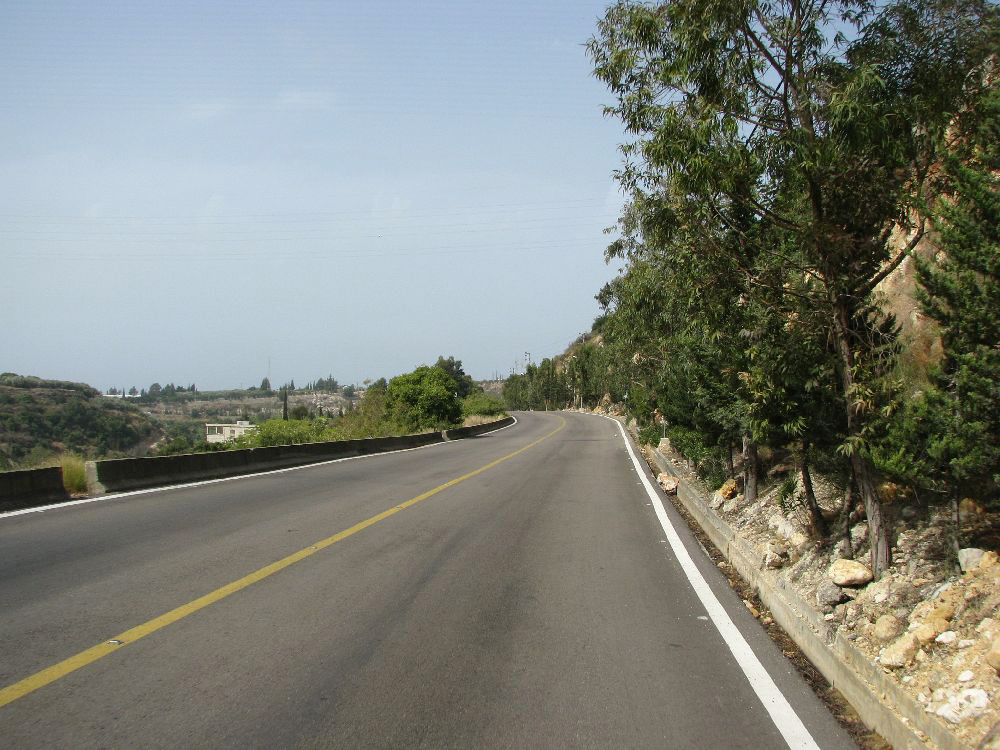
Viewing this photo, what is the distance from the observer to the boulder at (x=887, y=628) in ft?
17.6

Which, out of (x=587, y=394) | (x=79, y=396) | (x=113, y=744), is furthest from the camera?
(x=587, y=394)

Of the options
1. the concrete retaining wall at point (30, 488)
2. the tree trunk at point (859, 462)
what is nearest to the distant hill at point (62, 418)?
the concrete retaining wall at point (30, 488)

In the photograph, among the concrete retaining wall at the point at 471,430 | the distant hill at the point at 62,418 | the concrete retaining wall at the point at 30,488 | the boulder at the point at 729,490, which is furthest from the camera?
the concrete retaining wall at the point at 471,430

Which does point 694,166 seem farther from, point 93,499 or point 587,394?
point 587,394

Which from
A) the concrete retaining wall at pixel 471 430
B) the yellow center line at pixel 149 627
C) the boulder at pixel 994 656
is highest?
the concrete retaining wall at pixel 471 430

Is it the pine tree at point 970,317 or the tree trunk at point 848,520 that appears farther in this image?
the tree trunk at point 848,520

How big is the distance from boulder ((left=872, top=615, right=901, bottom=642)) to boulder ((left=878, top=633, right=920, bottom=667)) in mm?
368

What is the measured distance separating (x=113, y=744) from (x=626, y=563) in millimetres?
5945

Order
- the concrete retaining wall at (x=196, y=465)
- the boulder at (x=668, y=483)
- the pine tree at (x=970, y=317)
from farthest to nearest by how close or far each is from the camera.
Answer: the boulder at (x=668, y=483) < the concrete retaining wall at (x=196, y=465) < the pine tree at (x=970, y=317)

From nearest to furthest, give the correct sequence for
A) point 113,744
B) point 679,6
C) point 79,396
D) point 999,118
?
point 113,744 → point 999,118 → point 679,6 → point 79,396

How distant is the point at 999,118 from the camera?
19.6 feet

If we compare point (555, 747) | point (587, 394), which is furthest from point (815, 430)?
point (587, 394)

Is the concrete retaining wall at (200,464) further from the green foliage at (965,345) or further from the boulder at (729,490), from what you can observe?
the green foliage at (965,345)

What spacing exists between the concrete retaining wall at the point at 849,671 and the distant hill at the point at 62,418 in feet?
91.5
